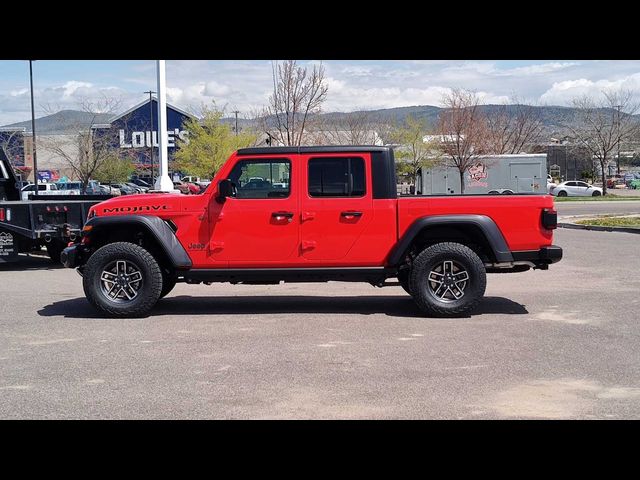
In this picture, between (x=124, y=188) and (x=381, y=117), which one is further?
(x=381, y=117)

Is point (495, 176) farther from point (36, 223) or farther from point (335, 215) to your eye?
point (335, 215)

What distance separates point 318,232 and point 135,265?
2.34 meters

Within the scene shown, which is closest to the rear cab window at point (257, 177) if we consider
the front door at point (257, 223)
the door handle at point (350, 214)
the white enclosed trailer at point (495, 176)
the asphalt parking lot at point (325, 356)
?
the front door at point (257, 223)

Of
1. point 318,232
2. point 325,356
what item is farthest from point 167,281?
point 325,356

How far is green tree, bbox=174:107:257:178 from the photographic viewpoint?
41.2 metres

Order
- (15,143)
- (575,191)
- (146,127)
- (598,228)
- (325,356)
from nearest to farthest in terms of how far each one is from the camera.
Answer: (325,356) → (598,228) → (15,143) → (575,191) → (146,127)

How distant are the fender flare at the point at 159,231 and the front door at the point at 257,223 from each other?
385 mm

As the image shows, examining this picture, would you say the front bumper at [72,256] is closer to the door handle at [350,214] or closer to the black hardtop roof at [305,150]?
the black hardtop roof at [305,150]

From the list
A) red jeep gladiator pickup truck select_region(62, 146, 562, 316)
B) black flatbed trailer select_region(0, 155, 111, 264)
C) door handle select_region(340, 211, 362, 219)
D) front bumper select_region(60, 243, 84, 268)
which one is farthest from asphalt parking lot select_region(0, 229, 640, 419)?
black flatbed trailer select_region(0, 155, 111, 264)

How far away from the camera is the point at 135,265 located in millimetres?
9500

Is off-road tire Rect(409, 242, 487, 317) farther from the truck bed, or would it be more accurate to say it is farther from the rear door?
the rear door
